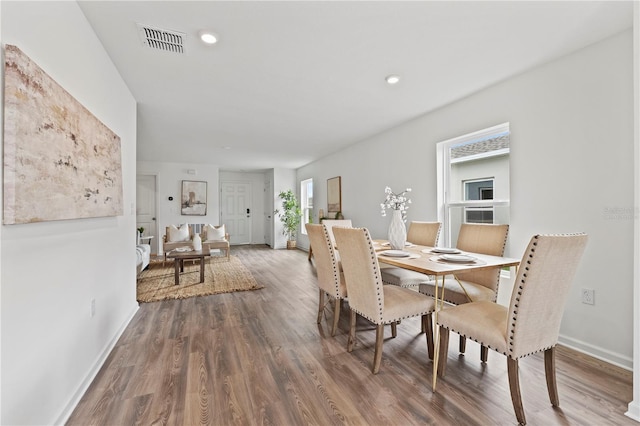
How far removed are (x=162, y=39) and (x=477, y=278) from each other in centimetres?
307

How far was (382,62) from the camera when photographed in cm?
246

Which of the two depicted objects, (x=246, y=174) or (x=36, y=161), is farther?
(x=246, y=174)

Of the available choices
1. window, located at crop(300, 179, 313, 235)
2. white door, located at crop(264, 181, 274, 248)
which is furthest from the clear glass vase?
white door, located at crop(264, 181, 274, 248)

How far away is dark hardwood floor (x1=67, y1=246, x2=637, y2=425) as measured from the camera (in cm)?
155

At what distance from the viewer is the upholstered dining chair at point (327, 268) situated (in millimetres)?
2498

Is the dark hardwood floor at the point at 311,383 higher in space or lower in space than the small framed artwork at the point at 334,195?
lower

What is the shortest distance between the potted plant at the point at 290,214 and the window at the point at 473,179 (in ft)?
16.1

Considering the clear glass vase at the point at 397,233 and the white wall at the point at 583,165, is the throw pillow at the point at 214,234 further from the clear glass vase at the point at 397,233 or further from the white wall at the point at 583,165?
the white wall at the point at 583,165

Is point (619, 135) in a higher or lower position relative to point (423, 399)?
higher

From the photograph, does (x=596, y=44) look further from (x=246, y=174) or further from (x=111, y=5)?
(x=246, y=174)

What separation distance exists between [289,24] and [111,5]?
3.52 feet

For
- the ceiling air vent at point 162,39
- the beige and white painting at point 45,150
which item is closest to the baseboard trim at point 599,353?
the beige and white painting at point 45,150

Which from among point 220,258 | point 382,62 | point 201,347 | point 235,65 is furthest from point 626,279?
point 220,258

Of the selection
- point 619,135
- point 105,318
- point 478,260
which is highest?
point 619,135
